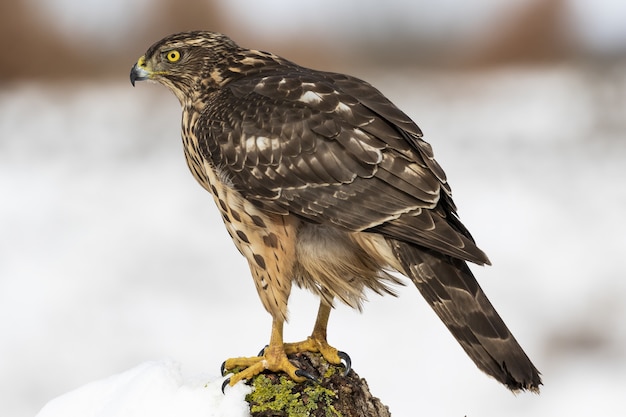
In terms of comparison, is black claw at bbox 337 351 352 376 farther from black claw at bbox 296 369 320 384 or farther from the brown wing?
the brown wing

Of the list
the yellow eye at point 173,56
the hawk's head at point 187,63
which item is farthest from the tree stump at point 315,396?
the yellow eye at point 173,56

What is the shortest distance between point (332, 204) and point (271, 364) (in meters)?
Result: 0.78

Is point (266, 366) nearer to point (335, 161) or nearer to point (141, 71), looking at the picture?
point (335, 161)

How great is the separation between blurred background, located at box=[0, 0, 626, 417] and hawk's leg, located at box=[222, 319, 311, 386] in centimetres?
282

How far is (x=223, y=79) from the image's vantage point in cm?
554

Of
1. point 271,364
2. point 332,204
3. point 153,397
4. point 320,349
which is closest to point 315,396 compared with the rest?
point 271,364

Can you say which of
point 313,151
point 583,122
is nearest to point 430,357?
point 313,151

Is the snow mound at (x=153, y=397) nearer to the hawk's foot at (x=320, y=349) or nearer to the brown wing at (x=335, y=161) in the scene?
the hawk's foot at (x=320, y=349)

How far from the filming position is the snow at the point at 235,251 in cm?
816

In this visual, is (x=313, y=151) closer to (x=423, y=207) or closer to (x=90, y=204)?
(x=423, y=207)

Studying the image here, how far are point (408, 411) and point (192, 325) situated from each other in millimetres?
1960

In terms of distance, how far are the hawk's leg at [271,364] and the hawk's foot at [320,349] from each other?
178mm

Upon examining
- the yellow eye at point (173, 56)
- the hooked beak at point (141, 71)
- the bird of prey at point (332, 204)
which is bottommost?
the bird of prey at point (332, 204)

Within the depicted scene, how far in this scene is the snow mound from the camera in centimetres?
479
